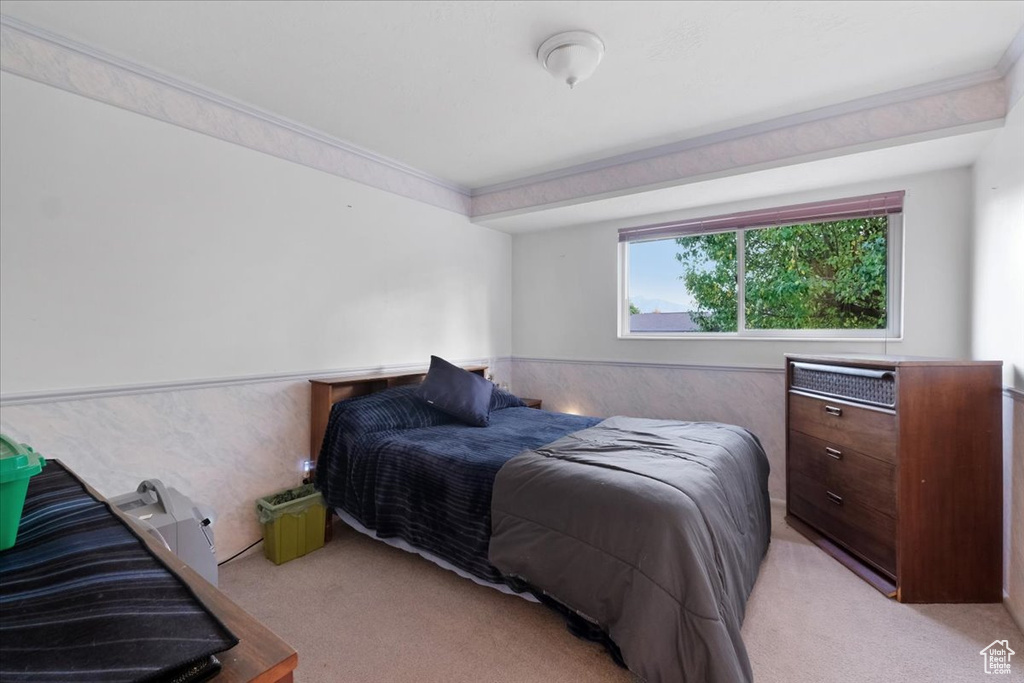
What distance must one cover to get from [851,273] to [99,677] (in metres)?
3.86

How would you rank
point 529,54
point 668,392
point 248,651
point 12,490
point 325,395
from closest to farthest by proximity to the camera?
1. point 248,651
2. point 12,490
3. point 529,54
4. point 325,395
5. point 668,392

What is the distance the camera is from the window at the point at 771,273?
2.95 meters

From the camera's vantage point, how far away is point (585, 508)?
Answer: 1.70 meters

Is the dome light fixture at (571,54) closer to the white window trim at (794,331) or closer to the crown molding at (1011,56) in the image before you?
the crown molding at (1011,56)

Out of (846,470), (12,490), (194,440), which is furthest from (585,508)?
(194,440)

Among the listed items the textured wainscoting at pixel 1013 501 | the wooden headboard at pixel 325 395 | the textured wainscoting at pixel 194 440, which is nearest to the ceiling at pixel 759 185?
the textured wainscoting at pixel 1013 501

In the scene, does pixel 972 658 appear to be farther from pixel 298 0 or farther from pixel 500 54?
pixel 298 0

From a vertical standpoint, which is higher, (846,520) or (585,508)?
(585,508)

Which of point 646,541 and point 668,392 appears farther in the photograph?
point 668,392

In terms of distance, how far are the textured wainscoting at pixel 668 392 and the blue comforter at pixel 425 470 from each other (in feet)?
2.90

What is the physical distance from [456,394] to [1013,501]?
2763mm

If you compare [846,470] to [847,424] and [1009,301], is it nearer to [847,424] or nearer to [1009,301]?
[847,424]

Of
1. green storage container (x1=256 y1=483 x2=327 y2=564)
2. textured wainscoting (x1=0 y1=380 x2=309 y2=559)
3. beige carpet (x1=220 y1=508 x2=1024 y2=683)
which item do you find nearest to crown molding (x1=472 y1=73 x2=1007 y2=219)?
beige carpet (x1=220 y1=508 x2=1024 y2=683)

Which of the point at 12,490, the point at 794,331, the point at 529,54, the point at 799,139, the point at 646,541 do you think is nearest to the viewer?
the point at 12,490
